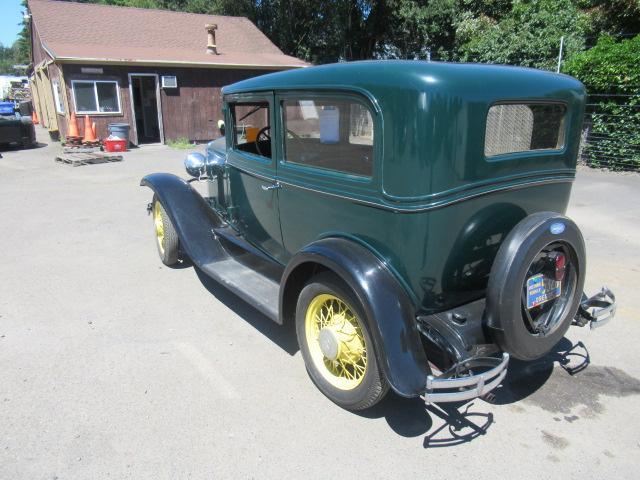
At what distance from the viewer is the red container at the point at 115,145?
551 inches

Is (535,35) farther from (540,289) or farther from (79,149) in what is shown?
(540,289)

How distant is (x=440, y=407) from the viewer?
2844 mm

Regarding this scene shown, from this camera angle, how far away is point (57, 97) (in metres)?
15.6

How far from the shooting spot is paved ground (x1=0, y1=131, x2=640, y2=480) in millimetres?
2369

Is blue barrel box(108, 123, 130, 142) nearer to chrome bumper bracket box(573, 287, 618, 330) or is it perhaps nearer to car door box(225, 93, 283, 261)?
car door box(225, 93, 283, 261)

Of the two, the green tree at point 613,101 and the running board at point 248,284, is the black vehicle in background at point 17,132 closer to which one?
the running board at point 248,284

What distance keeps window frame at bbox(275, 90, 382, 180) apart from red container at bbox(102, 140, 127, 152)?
12.4 m

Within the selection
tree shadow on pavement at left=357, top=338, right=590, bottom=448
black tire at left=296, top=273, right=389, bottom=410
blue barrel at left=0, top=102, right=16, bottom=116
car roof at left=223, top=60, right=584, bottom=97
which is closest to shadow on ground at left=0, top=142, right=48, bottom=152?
blue barrel at left=0, top=102, right=16, bottom=116

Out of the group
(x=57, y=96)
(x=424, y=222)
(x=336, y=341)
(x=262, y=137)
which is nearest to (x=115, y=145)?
(x=57, y=96)

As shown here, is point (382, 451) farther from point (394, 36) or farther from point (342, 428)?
point (394, 36)

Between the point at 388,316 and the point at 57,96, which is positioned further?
the point at 57,96

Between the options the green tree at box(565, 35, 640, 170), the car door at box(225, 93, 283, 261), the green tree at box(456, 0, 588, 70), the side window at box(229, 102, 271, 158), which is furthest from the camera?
the green tree at box(456, 0, 588, 70)

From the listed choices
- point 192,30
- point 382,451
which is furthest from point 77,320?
point 192,30

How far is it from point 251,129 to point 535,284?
2.54m
